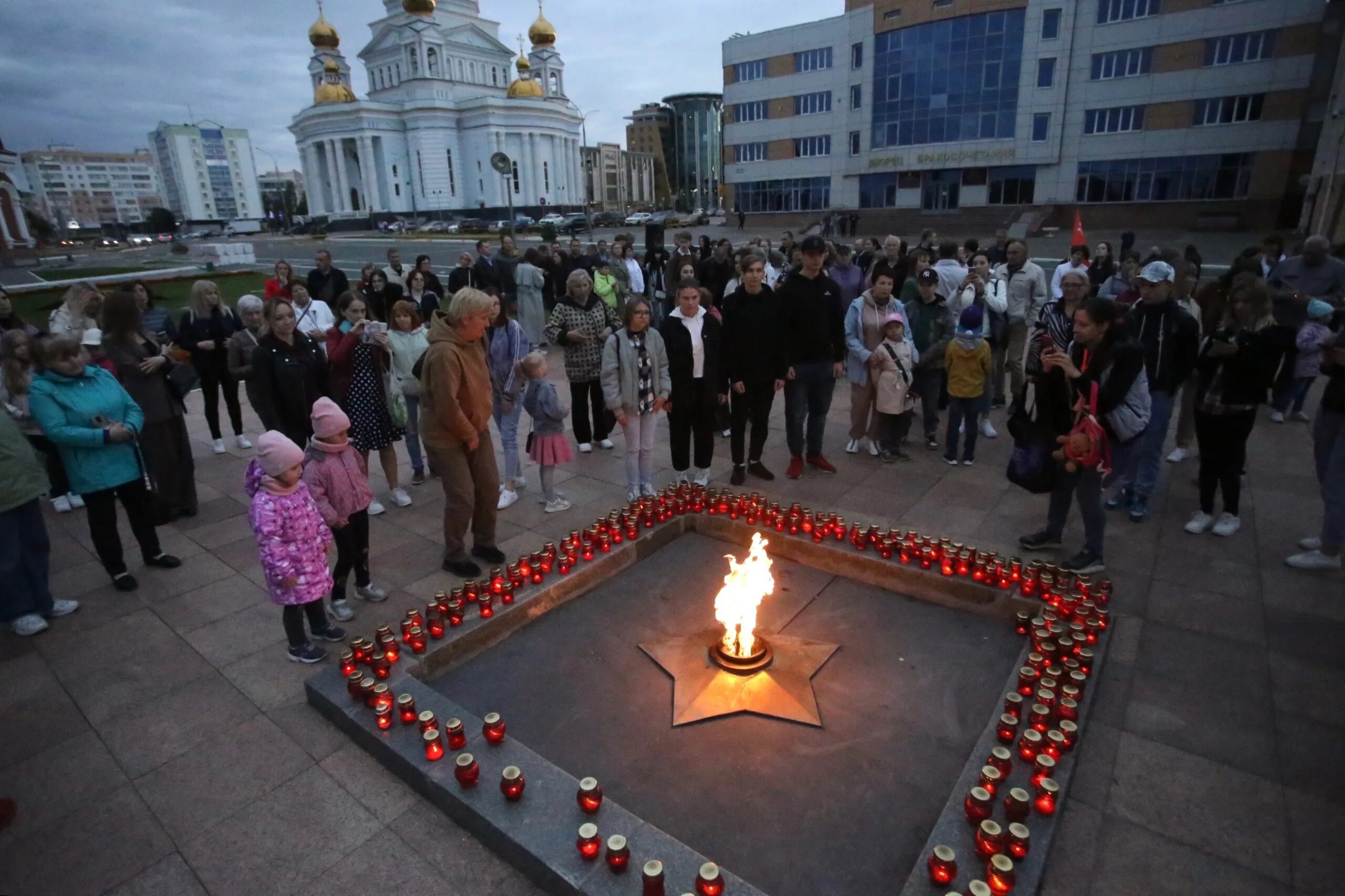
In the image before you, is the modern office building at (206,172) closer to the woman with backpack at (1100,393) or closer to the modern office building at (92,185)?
the modern office building at (92,185)

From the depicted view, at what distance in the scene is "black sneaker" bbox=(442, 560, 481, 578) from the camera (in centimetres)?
523

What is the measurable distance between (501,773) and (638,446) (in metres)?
3.60

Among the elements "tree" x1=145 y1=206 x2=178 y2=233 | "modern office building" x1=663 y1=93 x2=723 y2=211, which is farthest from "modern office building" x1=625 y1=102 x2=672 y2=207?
"tree" x1=145 y1=206 x2=178 y2=233

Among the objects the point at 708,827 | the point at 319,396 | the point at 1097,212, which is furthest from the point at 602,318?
the point at 1097,212

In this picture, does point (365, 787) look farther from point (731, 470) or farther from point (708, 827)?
point (731, 470)

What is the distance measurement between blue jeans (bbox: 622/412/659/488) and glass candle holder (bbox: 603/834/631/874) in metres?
3.93

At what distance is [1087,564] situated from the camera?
507cm

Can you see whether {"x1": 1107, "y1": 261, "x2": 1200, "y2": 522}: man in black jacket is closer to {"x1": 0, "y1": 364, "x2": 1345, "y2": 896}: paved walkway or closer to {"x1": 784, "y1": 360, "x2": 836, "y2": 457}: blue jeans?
{"x1": 0, "y1": 364, "x2": 1345, "y2": 896}: paved walkway

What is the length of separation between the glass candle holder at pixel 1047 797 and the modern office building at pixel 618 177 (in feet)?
358

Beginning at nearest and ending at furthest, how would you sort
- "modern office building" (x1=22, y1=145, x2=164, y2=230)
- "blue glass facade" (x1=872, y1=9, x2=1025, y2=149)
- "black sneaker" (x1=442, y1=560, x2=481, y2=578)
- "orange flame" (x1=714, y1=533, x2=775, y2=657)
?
"orange flame" (x1=714, y1=533, x2=775, y2=657)
"black sneaker" (x1=442, y1=560, x2=481, y2=578)
"blue glass facade" (x1=872, y1=9, x2=1025, y2=149)
"modern office building" (x1=22, y1=145, x2=164, y2=230)

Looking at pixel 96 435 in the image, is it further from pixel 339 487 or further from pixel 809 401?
pixel 809 401

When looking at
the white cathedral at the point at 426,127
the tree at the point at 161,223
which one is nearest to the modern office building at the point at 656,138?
the white cathedral at the point at 426,127

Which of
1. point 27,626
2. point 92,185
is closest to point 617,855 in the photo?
point 27,626

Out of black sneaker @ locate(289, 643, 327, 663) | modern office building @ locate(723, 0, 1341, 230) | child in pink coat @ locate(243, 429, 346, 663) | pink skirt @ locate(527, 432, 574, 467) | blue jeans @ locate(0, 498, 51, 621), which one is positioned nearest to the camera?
child in pink coat @ locate(243, 429, 346, 663)
